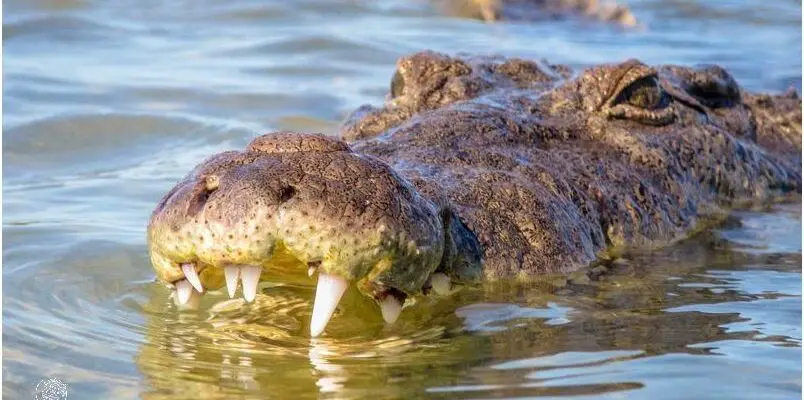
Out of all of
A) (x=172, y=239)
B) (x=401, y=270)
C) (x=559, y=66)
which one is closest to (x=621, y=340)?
(x=401, y=270)

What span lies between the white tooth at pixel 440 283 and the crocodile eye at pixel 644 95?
2189 mm

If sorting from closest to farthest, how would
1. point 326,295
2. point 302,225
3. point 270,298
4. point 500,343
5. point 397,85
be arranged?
1. point 302,225
2. point 326,295
3. point 500,343
4. point 270,298
5. point 397,85

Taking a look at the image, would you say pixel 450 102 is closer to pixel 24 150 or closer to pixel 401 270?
pixel 401 270

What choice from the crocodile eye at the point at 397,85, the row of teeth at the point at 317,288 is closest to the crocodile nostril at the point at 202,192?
the row of teeth at the point at 317,288

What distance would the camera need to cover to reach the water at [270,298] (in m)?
3.91

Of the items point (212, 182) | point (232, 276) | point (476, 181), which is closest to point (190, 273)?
point (232, 276)

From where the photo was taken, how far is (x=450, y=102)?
20.4 ft

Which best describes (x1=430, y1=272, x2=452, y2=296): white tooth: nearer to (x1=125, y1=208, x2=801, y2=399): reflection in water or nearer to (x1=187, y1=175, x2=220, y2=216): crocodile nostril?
(x1=125, y1=208, x2=801, y2=399): reflection in water

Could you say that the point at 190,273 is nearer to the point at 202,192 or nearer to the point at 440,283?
the point at 202,192

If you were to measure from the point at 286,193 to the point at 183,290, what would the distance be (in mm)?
528

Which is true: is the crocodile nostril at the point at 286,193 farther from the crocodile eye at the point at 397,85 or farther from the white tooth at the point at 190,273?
the crocodile eye at the point at 397,85

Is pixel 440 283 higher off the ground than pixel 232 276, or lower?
lower

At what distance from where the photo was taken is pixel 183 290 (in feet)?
13.5

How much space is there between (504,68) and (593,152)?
40.4 inches
